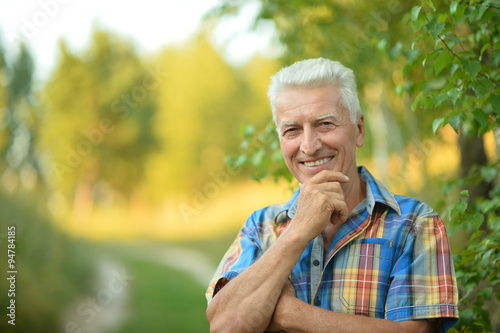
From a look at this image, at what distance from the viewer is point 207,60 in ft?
38.5

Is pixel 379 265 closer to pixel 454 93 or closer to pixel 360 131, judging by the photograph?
pixel 360 131

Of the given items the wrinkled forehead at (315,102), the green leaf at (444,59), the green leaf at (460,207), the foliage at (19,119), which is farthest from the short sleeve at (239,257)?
the foliage at (19,119)

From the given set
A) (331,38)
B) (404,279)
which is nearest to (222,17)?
(331,38)

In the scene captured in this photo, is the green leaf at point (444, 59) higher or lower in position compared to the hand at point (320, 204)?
higher

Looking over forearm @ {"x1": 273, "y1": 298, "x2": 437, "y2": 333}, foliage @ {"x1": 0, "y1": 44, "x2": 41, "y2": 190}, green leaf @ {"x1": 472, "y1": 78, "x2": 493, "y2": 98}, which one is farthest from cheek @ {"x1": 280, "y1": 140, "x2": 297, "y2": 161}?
foliage @ {"x1": 0, "y1": 44, "x2": 41, "y2": 190}

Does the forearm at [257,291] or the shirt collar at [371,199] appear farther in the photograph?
the shirt collar at [371,199]

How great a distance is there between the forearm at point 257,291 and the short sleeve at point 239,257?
7 centimetres

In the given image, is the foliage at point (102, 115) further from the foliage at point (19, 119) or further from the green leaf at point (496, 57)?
the green leaf at point (496, 57)

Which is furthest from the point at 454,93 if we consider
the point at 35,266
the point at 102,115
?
the point at 102,115

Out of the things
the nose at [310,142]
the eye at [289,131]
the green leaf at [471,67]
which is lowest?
the nose at [310,142]

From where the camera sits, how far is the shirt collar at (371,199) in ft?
5.09

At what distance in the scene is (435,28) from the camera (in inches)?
63.7

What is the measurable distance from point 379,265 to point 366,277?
5cm

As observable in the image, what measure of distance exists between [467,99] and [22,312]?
534 centimetres
